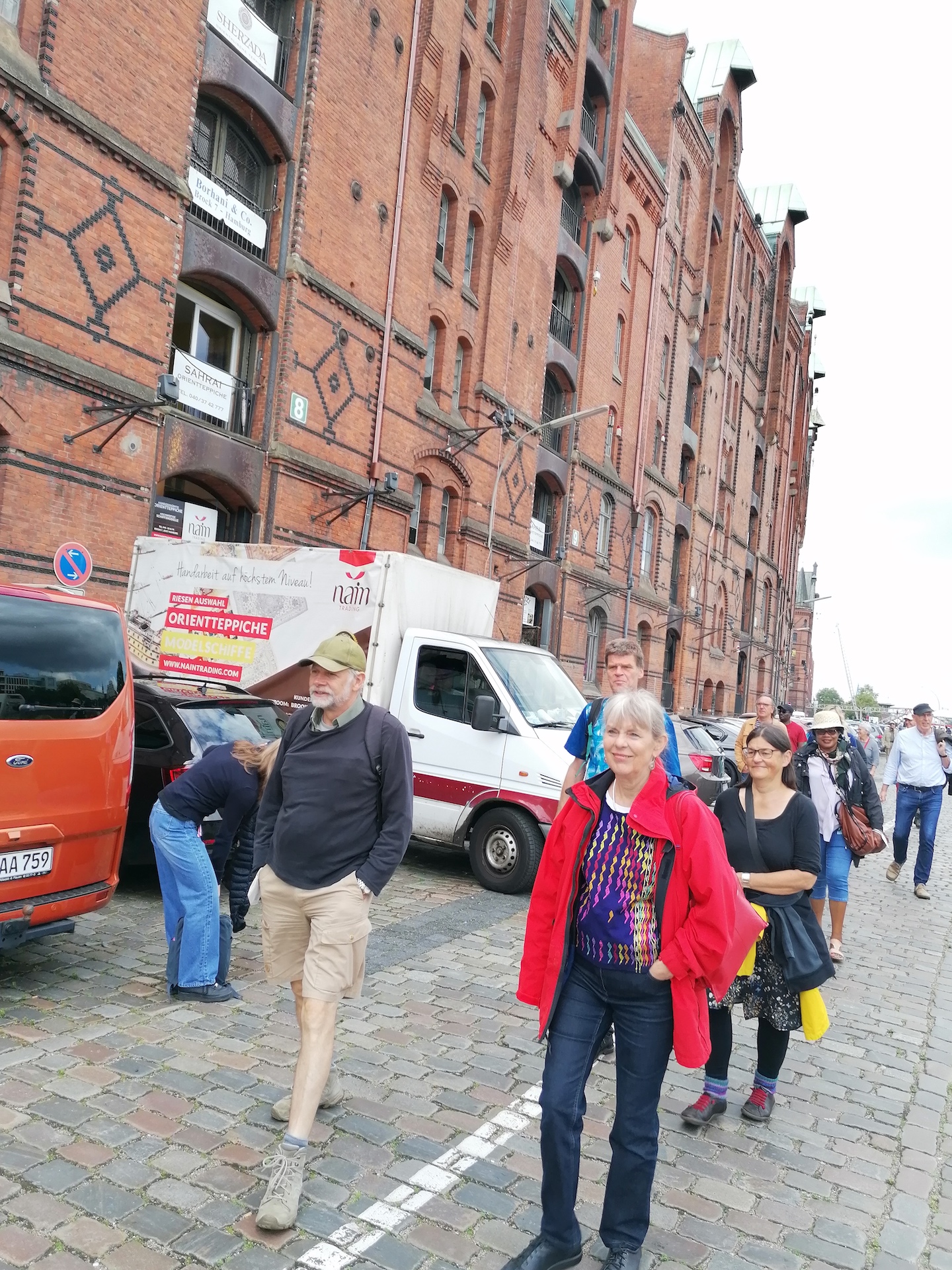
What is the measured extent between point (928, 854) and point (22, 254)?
12680mm

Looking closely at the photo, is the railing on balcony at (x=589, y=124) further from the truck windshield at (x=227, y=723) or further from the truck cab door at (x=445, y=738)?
the truck windshield at (x=227, y=723)

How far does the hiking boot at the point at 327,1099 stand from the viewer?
3.94 m

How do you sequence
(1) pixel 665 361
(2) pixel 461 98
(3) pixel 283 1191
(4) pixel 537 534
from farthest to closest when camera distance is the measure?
(1) pixel 665 361 < (4) pixel 537 534 < (2) pixel 461 98 < (3) pixel 283 1191

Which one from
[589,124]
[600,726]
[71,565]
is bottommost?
[600,726]

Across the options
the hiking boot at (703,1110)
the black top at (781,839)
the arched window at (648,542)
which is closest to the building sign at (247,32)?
the black top at (781,839)

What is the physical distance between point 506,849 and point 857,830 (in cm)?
314

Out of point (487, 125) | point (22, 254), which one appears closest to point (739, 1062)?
point (22, 254)

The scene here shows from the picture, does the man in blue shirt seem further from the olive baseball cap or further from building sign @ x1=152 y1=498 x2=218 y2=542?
building sign @ x1=152 y1=498 x2=218 y2=542

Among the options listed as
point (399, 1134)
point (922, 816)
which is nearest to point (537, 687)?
point (922, 816)

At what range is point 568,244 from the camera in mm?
26422

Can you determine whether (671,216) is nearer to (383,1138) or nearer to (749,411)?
(749,411)

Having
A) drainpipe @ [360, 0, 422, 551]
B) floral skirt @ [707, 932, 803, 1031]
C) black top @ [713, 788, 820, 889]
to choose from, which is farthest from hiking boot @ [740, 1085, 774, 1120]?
drainpipe @ [360, 0, 422, 551]

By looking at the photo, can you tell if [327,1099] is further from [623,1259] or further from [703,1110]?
[703,1110]

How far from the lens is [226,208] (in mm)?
15211
